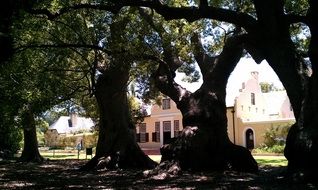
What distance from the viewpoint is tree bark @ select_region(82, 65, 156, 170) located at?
2362 cm

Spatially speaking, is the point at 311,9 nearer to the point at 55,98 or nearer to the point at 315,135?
the point at 315,135

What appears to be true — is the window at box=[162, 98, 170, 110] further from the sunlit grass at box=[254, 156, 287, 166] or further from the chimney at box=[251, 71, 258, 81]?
the sunlit grass at box=[254, 156, 287, 166]

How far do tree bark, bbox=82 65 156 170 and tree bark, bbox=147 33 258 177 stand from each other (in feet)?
15.9

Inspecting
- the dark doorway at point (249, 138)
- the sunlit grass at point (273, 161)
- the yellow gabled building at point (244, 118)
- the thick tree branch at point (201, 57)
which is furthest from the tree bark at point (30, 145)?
the dark doorway at point (249, 138)

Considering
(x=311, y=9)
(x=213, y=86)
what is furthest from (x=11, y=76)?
(x=311, y=9)

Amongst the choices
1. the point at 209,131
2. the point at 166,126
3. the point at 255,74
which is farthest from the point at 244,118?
the point at 209,131

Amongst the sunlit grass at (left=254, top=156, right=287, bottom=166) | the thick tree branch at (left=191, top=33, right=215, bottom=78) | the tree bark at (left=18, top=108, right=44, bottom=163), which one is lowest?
the sunlit grass at (left=254, top=156, right=287, bottom=166)

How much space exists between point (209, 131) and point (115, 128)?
23.6 ft

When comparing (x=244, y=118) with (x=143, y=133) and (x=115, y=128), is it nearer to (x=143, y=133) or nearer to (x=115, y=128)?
(x=143, y=133)

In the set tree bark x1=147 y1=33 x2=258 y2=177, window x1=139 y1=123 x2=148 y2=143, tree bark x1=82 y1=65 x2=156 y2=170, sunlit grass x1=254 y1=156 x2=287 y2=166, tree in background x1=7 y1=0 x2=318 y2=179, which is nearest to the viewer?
tree in background x1=7 y1=0 x2=318 y2=179

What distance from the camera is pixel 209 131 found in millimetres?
18969

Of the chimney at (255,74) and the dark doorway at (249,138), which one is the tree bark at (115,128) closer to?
the dark doorway at (249,138)

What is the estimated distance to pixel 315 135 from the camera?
12969mm

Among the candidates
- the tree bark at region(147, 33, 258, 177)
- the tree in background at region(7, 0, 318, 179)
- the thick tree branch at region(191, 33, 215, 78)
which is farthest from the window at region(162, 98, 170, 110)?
the tree in background at region(7, 0, 318, 179)
